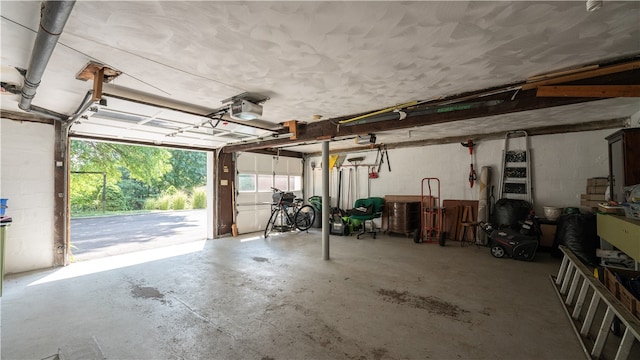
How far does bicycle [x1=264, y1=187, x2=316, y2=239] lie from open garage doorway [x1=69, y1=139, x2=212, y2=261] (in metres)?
1.79

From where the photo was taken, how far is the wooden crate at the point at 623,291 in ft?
5.82

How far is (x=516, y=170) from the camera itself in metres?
5.30

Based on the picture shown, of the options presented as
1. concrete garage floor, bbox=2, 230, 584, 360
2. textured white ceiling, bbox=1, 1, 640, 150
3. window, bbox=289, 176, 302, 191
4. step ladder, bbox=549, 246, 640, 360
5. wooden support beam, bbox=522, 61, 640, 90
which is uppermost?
textured white ceiling, bbox=1, 1, 640, 150

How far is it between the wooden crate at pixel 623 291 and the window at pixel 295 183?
23.2ft

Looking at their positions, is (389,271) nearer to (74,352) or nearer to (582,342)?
(582,342)

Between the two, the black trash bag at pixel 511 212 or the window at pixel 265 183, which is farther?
the window at pixel 265 183

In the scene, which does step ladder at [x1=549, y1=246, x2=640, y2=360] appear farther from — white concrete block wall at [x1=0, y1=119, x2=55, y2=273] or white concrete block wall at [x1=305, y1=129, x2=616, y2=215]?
white concrete block wall at [x1=0, y1=119, x2=55, y2=273]

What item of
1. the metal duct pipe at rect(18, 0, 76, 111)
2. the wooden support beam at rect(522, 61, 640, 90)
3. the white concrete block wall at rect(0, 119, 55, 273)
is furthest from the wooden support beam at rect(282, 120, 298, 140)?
the white concrete block wall at rect(0, 119, 55, 273)

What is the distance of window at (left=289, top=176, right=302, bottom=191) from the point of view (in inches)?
331

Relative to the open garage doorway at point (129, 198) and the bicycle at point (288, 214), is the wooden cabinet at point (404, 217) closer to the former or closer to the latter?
the bicycle at point (288, 214)

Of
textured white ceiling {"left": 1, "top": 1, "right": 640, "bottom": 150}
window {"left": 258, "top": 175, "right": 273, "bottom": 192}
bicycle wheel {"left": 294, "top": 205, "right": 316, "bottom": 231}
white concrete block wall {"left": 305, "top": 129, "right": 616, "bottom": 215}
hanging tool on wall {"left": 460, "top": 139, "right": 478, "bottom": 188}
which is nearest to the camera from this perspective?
textured white ceiling {"left": 1, "top": 1, "right": 640, "bottom": 150}

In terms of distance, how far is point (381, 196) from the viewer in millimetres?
7145

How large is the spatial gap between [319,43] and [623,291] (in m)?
3.05

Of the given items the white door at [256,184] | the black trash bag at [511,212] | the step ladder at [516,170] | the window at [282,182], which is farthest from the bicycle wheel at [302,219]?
the step ladder at [516,170]
